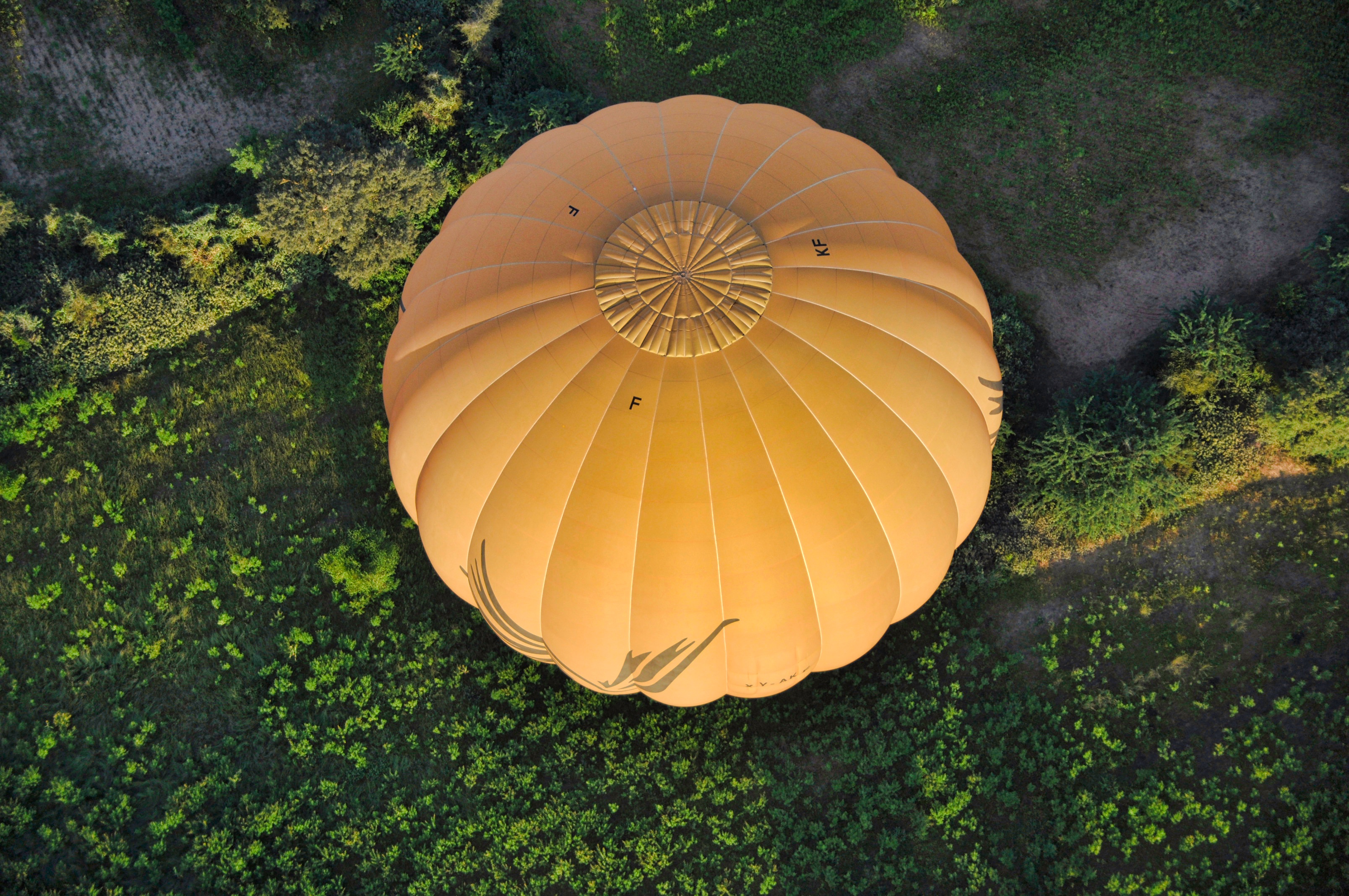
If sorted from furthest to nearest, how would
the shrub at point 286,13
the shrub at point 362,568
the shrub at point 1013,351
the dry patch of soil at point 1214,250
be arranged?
the shrub at point 286,13 → the dry patch of soil at point 1214,250 → the shrub at point 1013,351 → the shrub at point 362,568

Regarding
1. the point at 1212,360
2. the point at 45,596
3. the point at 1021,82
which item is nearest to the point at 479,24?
the point at 1021,82

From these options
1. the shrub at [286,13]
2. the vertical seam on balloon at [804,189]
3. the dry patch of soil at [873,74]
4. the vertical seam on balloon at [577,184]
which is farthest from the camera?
the dry patch of soil at [873,74]

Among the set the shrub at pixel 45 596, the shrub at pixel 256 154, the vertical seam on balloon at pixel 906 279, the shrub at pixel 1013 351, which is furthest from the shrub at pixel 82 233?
the shrub at pixel 1013 351

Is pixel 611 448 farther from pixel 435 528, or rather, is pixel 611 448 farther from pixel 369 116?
pixel 369 116

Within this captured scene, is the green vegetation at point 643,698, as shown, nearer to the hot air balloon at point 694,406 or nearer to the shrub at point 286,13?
the shrub at point 286,13

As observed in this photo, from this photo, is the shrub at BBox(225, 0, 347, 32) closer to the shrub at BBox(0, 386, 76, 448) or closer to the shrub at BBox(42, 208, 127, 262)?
the shrub at BBox(42, 208, 127, 262)

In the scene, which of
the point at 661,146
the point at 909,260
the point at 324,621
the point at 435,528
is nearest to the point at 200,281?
the point at 324,621
